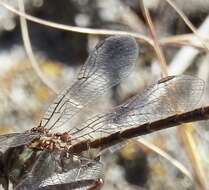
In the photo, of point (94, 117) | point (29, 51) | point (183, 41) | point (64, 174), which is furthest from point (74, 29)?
point (64, 174)

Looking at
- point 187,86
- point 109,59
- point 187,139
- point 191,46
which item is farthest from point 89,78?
point 191,46

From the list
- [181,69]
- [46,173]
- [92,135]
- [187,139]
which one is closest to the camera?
[46,173]

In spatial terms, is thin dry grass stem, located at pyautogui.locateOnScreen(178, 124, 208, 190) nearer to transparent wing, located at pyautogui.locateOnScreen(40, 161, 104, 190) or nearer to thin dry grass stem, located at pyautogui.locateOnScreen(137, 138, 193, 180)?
thin dry grass stem, located at pyautogui.locateOnScreen(137, 138, 193, 180)

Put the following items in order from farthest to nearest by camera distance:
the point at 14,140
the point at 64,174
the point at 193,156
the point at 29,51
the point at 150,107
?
the point at 29,51
the point at 193,156
the point at 150,107
the point at 64,174
the point at 14,140

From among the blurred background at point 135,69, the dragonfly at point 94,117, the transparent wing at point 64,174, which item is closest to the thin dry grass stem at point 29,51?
the blurred background at point 135,69

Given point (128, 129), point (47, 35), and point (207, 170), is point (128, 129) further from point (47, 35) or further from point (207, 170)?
point (47, 35)

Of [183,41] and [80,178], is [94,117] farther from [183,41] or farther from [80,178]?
[183,41]
